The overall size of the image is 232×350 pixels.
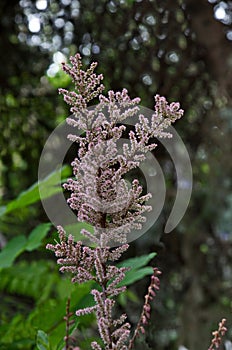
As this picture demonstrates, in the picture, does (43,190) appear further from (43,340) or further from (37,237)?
(43,340)

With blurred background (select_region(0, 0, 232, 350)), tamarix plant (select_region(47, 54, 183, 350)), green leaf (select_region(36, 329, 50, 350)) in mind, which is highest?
blurred background (select_region(0, 0, 232, 350))

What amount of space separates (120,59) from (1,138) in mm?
472

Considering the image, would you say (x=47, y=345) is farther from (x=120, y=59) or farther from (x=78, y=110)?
(x=120, y=59)

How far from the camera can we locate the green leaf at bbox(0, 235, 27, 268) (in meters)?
0.78

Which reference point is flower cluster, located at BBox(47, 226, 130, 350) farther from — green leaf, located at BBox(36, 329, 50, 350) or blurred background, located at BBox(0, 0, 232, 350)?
blurred background, located at BBox(0, 0, 232, 350)

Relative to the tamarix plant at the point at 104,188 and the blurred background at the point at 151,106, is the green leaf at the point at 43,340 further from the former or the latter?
the blurred background at the point at 151,106

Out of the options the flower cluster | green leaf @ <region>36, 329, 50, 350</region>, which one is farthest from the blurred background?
the flower cluster

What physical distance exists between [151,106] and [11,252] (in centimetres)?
56

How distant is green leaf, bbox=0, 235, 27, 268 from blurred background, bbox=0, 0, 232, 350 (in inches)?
4.4

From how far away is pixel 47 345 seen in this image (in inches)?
18.9

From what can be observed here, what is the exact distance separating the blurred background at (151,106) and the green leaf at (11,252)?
11 cm

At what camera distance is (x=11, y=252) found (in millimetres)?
857

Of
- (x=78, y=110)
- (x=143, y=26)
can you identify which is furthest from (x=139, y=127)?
(x=143, y=26)

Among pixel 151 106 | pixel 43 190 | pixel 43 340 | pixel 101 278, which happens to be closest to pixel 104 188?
pixel 101 278
